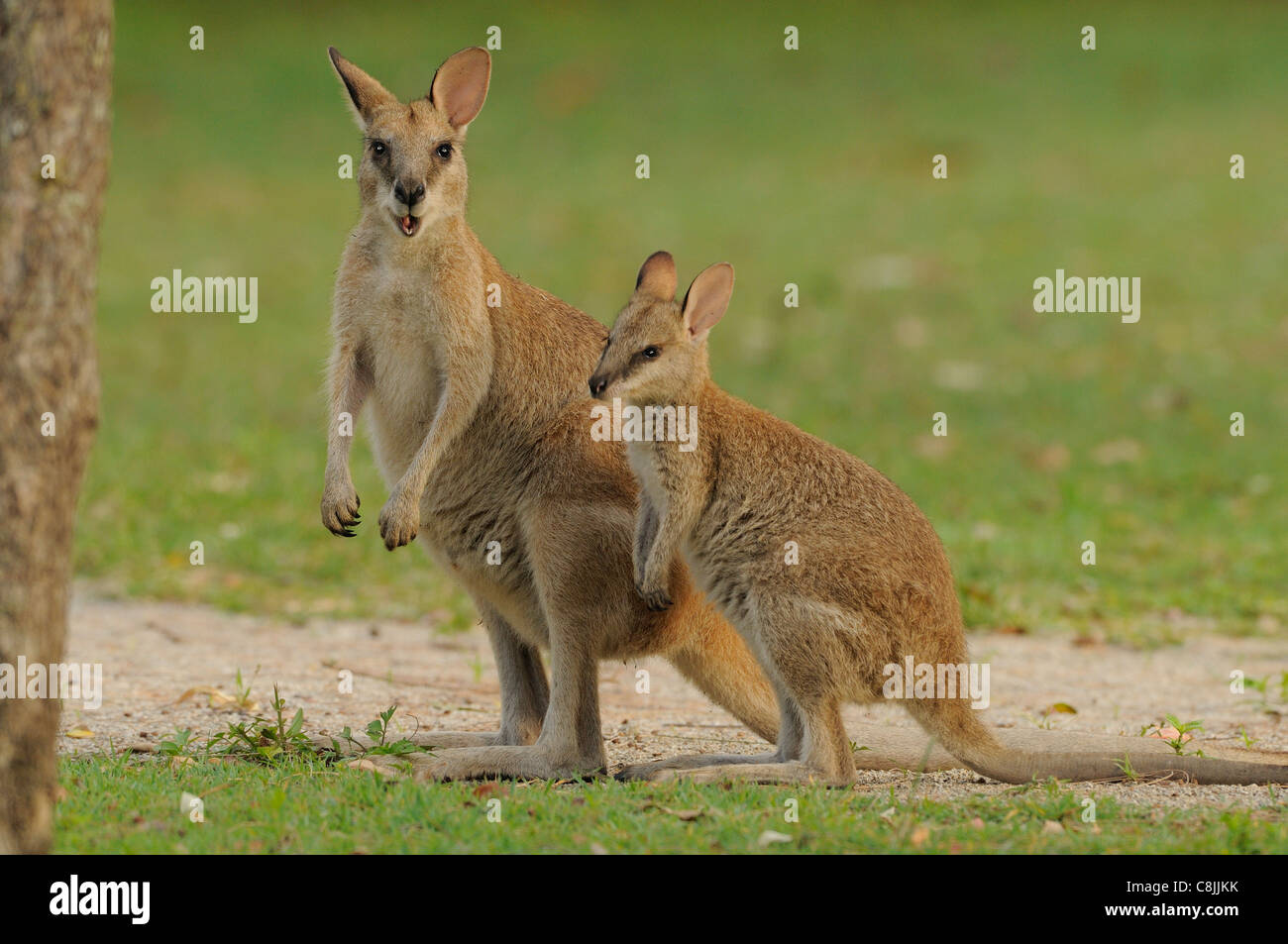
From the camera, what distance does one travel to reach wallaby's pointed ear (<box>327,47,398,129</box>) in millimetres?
4508

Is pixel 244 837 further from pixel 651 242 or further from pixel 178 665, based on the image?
pixel 651 242

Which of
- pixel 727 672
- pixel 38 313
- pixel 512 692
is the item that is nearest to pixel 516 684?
pixel 512 692

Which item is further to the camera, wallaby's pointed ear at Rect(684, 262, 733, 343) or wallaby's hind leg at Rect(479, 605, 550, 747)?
wallaby's hind leg at Rect(479, 605, 550, 747)

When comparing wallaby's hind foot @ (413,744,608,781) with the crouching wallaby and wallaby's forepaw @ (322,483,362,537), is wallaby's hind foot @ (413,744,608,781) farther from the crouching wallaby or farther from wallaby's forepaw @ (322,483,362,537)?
wallaby's forepaw @ (322,483,362,537)

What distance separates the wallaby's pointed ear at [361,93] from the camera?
4508 millimetres

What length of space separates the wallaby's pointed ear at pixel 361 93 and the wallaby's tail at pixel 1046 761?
7.39 ft

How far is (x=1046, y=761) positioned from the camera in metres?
4.16

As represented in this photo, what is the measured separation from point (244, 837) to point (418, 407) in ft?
5.14

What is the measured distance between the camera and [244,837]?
343 centimetres

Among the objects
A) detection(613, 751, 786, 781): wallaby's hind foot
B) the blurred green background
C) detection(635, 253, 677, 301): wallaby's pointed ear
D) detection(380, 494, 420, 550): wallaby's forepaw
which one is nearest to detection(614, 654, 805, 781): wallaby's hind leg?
detection(613, 751, 786, 781): wallaby's hind foot

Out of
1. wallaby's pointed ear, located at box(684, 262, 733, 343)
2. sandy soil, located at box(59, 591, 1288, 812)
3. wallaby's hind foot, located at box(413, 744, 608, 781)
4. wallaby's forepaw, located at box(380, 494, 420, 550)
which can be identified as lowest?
wallaby's hind foot, located at box(413, 744, 608, 781)

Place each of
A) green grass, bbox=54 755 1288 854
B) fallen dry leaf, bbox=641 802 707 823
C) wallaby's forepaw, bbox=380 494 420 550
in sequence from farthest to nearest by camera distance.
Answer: wallaby's forepaw, bbox=380 494 420 550 < fallen dry leaf, bbox=641 802 707 823 < green grass, bbox=54 755 1288 854

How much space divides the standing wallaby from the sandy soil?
40 centimetres

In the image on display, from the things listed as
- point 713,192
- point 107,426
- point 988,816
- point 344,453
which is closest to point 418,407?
point 344,453
